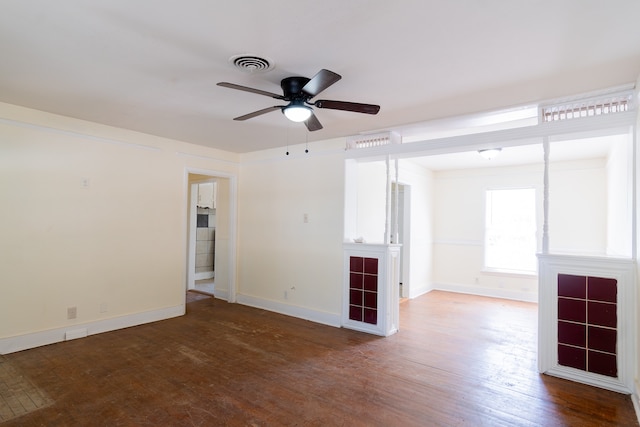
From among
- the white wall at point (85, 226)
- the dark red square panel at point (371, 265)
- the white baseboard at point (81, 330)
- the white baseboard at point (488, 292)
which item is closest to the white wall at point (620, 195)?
the white baseboard at point (488, 292)

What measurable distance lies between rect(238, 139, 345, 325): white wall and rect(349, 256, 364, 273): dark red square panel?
0.16 meters

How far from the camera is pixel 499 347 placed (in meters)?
3.77

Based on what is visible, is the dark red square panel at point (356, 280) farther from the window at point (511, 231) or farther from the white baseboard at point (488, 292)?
the window at point (511, 231)

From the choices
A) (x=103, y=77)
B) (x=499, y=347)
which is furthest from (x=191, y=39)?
(x=499, y=347)

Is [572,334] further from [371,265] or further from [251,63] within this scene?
[251,63]

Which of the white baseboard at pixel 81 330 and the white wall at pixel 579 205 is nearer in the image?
the white baseboard at pixel 81 330

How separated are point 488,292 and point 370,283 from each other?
342 cm

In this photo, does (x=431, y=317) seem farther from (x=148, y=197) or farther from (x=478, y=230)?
(x=148, y=197)

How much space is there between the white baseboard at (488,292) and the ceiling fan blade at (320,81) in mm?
5656

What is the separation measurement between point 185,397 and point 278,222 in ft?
9.75

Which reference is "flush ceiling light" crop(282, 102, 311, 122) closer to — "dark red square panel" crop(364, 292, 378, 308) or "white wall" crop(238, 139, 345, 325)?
"white wall" crop(238, 139, 345, 325)

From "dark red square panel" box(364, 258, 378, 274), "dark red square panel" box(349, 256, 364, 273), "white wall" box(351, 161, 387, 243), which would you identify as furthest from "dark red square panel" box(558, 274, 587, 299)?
"white wall" box(351, 161, 387, 243)

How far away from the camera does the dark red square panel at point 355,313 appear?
434 cm

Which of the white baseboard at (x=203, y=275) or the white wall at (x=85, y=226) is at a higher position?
the white wall at (x=85, y=226)
